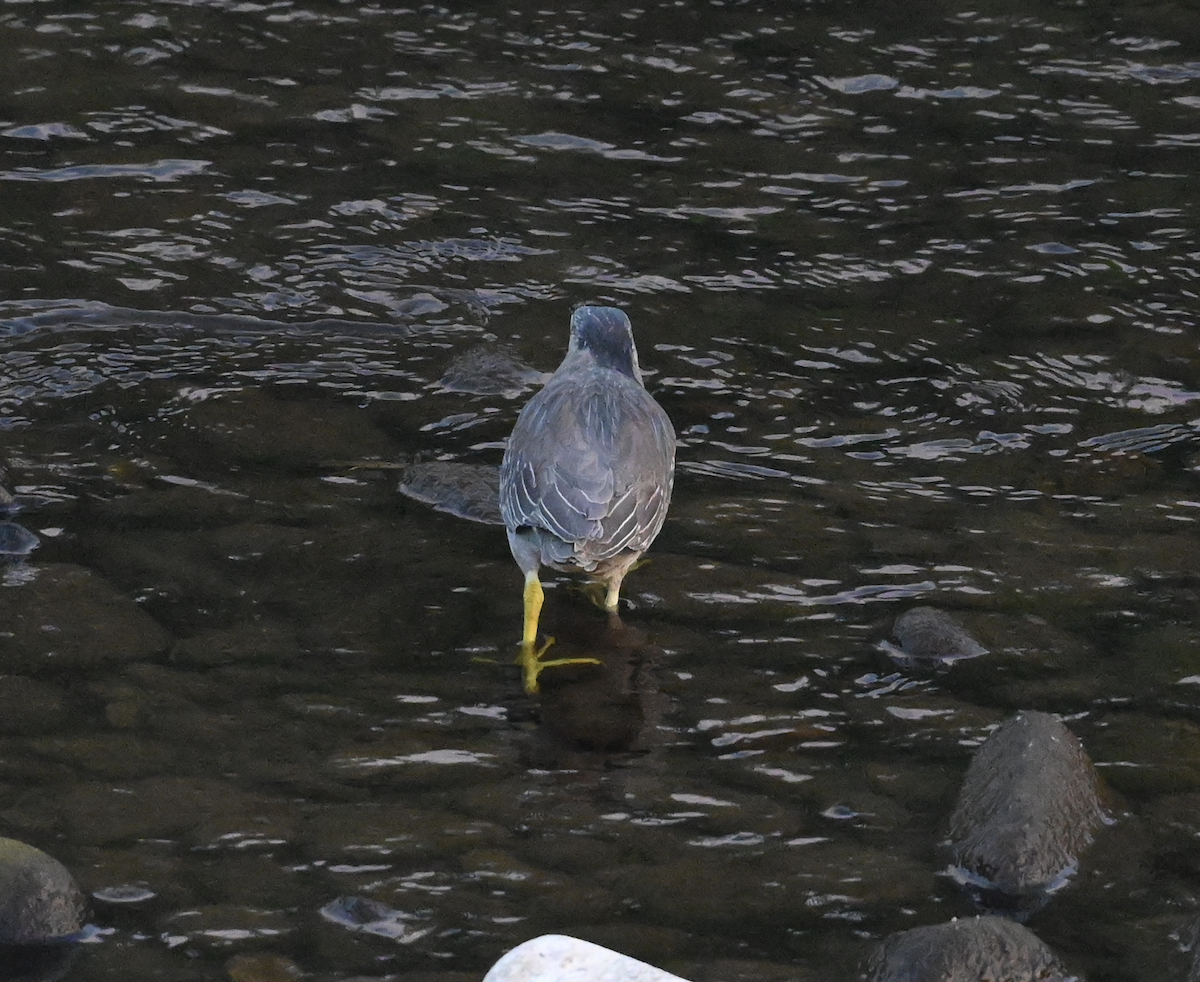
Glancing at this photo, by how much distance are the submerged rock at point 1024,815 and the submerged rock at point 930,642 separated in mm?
784

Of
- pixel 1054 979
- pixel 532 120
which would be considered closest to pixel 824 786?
pixel 1054 979

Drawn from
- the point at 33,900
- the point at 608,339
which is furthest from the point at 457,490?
the point at 33,900

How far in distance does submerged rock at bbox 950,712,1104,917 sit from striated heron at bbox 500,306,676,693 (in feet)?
4.81

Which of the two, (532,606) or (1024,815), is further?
(532,606)

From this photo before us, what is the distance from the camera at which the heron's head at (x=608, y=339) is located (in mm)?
6871

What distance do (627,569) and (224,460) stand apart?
1.75m

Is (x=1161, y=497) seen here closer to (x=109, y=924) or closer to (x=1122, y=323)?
(x=1122, y=323)

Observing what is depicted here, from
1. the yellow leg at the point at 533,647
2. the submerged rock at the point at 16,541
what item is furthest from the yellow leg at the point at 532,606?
the submerged rock at the point at 16,541

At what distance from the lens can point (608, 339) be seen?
6.89m

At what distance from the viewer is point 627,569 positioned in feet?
20.6

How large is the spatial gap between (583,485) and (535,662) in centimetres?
61

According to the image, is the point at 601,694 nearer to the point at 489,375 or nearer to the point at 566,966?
the point at 566,966

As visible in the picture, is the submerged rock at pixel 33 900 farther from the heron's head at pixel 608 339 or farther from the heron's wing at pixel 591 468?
the heron's head at pixel 608 339

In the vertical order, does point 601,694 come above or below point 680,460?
below
